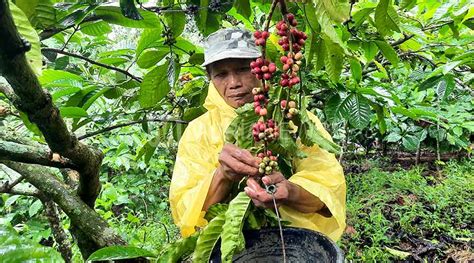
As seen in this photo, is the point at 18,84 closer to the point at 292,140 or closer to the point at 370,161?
the point at 292,140

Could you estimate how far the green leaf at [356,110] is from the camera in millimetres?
1620

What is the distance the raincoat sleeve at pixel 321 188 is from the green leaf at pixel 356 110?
501 mm

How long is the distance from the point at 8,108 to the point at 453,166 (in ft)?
12.8

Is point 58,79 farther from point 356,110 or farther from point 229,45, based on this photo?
point 356,110

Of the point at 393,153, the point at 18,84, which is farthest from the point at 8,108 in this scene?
the point at 393,153

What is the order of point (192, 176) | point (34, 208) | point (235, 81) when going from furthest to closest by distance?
point (34, 208)
point (235, 81)
point (192, 176)

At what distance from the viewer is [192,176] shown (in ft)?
3.85

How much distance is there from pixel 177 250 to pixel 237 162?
0.22m

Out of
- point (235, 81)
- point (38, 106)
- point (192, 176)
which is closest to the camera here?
point (38, 106)

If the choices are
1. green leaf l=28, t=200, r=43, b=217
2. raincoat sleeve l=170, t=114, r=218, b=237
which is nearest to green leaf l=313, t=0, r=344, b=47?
raincoat sleeve l=170, t=114, r=218, b=237

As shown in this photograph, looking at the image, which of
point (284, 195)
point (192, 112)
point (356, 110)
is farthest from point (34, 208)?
point (284, 195)

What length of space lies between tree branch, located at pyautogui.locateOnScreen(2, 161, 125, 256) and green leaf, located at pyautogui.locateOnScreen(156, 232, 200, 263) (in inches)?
6.0

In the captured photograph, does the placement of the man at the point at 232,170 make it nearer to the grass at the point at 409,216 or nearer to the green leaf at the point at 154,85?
the green leaf at the point at 154,85

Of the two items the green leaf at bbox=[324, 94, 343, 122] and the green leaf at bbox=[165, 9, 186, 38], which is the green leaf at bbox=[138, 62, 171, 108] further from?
the green leaf at bbox=[324, 94, 343, 122]
